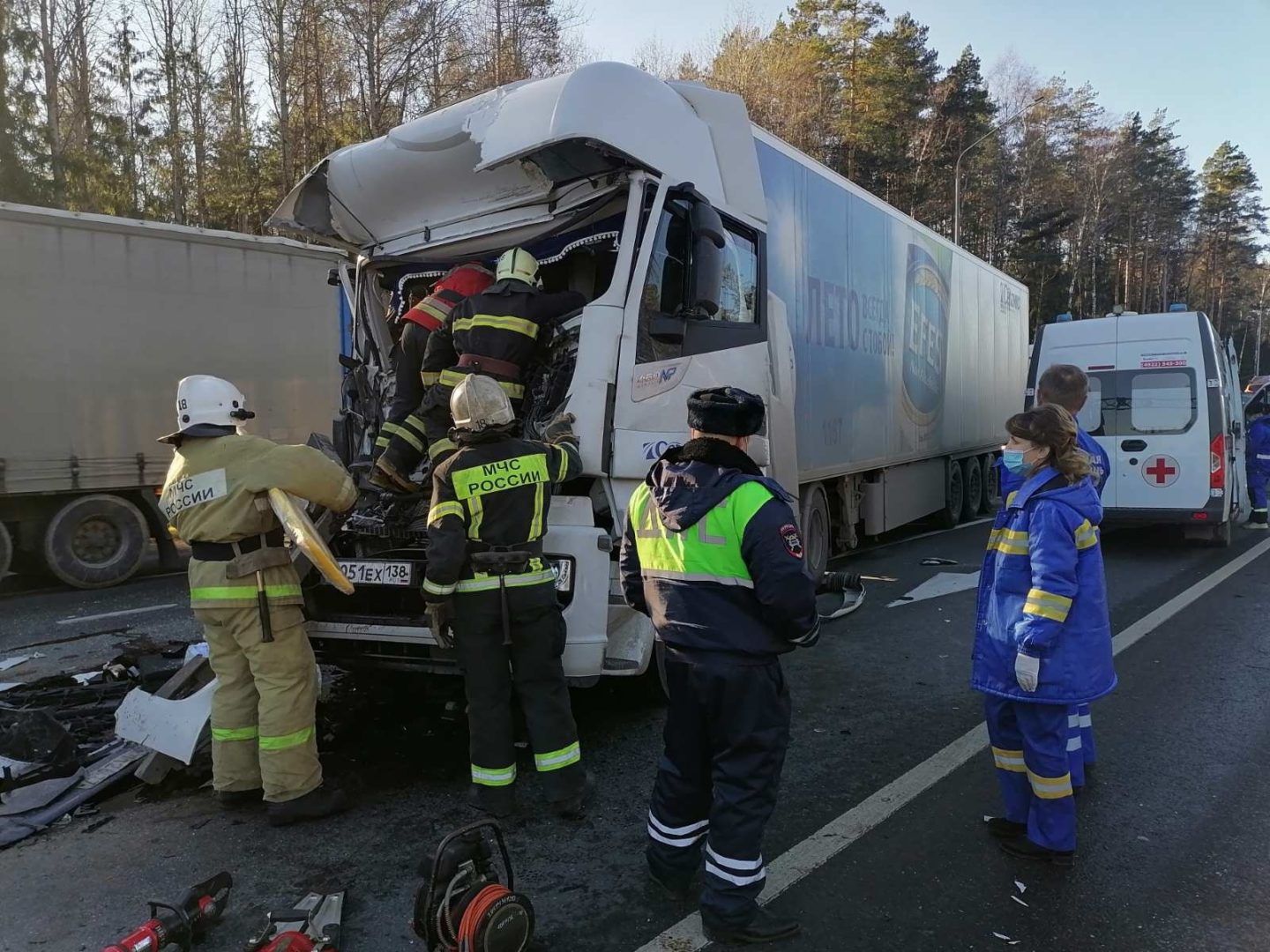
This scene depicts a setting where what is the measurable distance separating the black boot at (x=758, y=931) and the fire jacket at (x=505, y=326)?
2612 mm

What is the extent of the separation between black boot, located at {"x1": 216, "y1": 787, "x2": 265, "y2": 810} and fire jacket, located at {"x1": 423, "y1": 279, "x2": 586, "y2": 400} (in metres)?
2.08

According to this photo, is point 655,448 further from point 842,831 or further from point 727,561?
point 842,831

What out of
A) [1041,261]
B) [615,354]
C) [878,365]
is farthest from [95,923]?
[1041,261]

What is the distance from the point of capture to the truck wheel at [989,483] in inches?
521

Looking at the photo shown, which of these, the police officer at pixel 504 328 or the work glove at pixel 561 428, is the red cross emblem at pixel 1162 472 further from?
the work glove at pixel 561 428

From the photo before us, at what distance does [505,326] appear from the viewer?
4293 mm

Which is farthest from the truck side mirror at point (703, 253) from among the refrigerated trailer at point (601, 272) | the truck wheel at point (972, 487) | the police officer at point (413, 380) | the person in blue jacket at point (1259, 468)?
the person in blue jacket at point (1259, 468)

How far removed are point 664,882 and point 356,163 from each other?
4.16m

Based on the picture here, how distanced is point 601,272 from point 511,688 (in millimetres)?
2290

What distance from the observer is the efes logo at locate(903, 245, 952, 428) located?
31.1 ft

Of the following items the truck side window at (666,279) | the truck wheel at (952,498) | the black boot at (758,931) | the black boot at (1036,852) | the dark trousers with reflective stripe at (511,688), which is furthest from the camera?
the truck wheel at (952,498)

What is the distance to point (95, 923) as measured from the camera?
2.85 meters

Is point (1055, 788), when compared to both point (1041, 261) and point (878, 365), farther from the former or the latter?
point (1041, 261)

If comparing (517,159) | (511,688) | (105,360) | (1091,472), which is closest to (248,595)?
(511,688)
